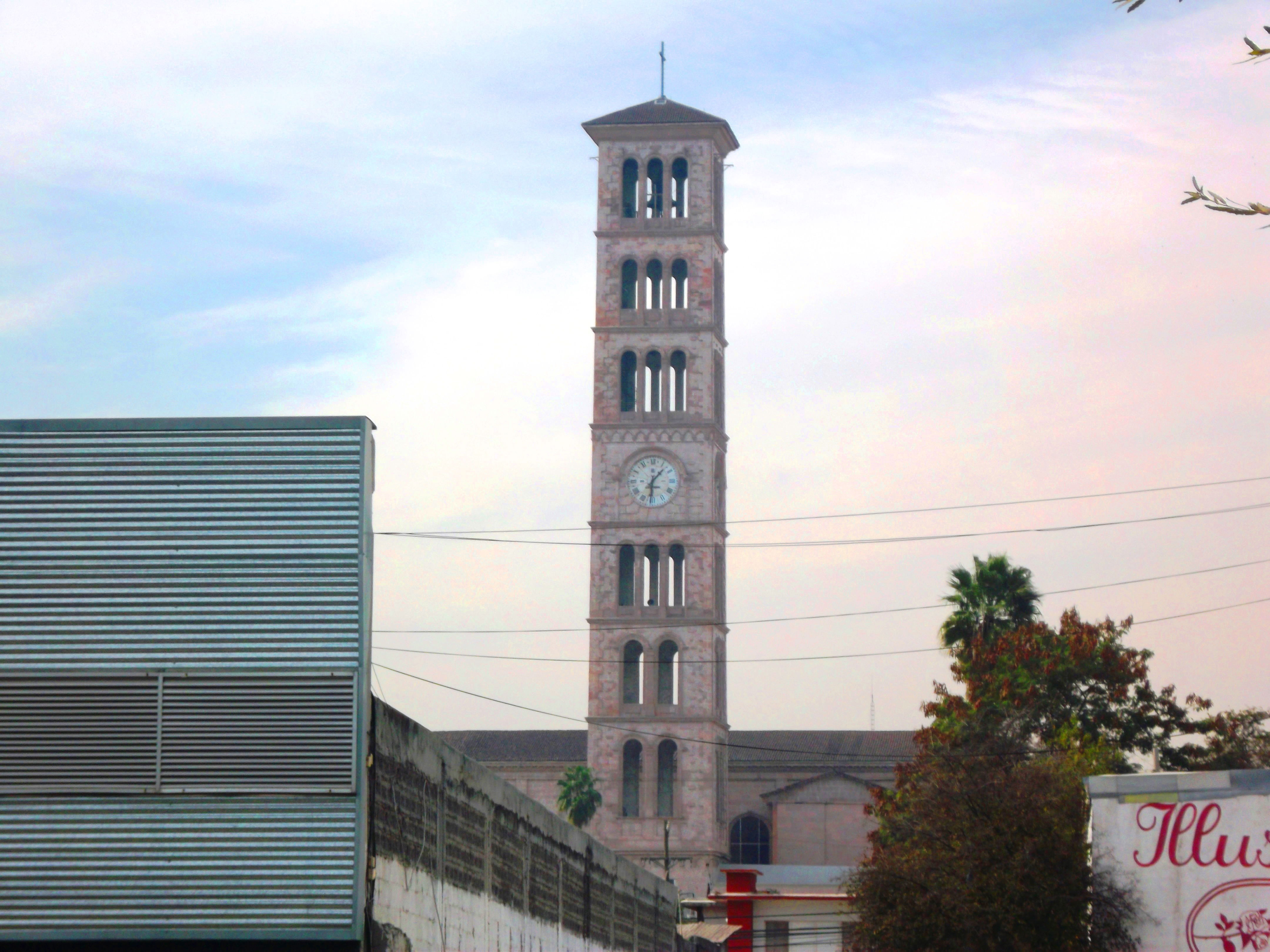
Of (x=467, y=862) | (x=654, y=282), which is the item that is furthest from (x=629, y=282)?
(x=467, y=862)

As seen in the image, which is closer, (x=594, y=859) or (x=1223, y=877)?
(x=1223, y=877)

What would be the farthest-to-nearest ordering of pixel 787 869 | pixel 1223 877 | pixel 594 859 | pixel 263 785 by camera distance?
1. pixel 787 869
2. pixel 594 859
3. pixel 1223 877
4. pixel 263 785

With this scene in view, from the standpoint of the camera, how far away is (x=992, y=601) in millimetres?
67438

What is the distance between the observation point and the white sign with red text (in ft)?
116

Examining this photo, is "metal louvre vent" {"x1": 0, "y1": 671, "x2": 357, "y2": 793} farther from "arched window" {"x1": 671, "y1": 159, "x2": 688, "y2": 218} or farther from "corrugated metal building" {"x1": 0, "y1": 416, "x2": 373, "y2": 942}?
"arched window" {"x1": 671, "y1": 159, "x2": 688, "y2": 218}

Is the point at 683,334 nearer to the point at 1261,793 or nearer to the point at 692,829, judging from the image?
the point at 692,829

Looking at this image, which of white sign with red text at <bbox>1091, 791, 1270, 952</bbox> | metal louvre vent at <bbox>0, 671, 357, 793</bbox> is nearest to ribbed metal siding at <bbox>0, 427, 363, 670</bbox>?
metal louvre vent at <bbox>0, 671, 357, 793</bbox>

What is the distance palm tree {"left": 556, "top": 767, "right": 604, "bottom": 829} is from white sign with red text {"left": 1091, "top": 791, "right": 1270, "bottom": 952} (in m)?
52.9

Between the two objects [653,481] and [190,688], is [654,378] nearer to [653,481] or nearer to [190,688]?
[653,481]

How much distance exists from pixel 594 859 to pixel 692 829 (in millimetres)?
49053

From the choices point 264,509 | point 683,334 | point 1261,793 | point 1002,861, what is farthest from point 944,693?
point 264,509

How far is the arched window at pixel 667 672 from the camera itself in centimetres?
8900

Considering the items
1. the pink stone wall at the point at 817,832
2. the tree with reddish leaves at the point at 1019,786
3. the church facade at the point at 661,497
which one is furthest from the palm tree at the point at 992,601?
the pink stone wall at the point at 817,832

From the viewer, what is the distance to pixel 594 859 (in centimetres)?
3988
